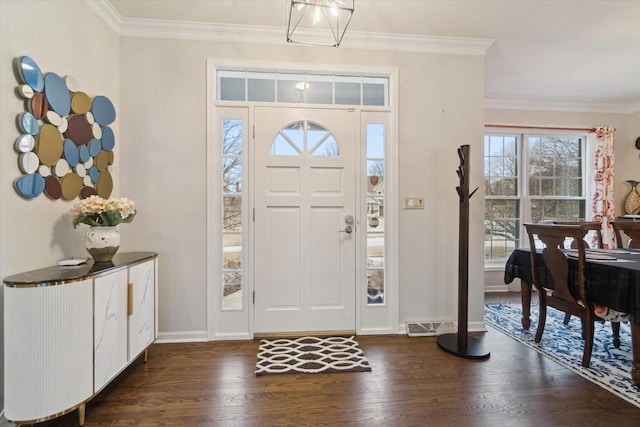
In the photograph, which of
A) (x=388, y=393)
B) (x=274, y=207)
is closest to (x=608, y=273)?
(x=388, y=393)

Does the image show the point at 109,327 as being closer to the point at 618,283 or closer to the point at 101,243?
the point at 101,243

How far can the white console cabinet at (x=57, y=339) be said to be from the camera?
56.2 inches

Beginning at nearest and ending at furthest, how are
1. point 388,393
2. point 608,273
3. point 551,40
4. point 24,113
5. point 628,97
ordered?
point 24,113, point 388,393, point 608,273, point 551,40, point 628,97


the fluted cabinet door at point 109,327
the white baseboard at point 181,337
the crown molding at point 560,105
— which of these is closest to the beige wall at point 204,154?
the white baseboard at point 181,337

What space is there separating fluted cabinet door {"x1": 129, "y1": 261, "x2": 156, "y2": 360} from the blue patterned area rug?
3.07 meters

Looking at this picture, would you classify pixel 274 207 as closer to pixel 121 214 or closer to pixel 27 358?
pixel 121 214

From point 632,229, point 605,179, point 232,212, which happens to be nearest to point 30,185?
point 232,212

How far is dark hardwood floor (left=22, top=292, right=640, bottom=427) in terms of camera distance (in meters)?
1.65

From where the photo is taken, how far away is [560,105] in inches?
171

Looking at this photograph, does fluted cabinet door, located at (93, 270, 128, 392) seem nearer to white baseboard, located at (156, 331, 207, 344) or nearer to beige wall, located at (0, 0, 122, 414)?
beige wall, located at (0, 0, 122, 414)

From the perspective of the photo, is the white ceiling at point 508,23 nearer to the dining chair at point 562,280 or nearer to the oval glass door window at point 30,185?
the oval glass door window at point 30,185

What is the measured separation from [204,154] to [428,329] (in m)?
2.60

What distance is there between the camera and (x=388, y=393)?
6.19 ft

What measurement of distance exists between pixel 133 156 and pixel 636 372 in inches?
158
